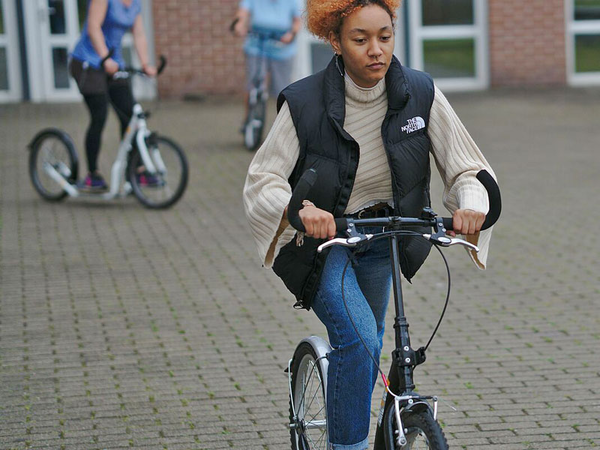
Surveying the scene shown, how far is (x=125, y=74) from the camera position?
9.69 meters

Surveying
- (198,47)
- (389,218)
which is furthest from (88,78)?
(198,47)

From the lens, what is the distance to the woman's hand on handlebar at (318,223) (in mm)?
3137

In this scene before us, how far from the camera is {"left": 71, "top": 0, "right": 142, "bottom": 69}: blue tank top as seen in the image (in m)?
9.68

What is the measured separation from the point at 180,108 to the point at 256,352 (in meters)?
12.1

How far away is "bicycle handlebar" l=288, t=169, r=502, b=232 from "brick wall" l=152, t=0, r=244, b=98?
49.8ft

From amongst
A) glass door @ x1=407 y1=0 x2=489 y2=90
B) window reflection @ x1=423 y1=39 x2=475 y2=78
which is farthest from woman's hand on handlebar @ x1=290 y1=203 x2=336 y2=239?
window reflection @ x1=423 y1=39 x2=475 y2=78

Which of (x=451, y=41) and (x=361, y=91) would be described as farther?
(x=451, y=41)

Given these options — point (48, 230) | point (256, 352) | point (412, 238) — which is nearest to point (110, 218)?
point (48, 230)

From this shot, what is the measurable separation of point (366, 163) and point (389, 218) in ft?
1.03

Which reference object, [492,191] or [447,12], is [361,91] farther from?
[447,12]

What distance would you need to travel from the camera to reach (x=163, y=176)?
32.2 feet

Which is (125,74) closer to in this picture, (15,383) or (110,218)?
(110,218)

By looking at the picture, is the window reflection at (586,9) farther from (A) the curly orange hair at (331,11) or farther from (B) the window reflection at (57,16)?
(A) the curly orange hair at (331,11)

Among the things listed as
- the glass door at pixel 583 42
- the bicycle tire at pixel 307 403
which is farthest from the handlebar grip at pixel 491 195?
the glass door at pixel 583 42
